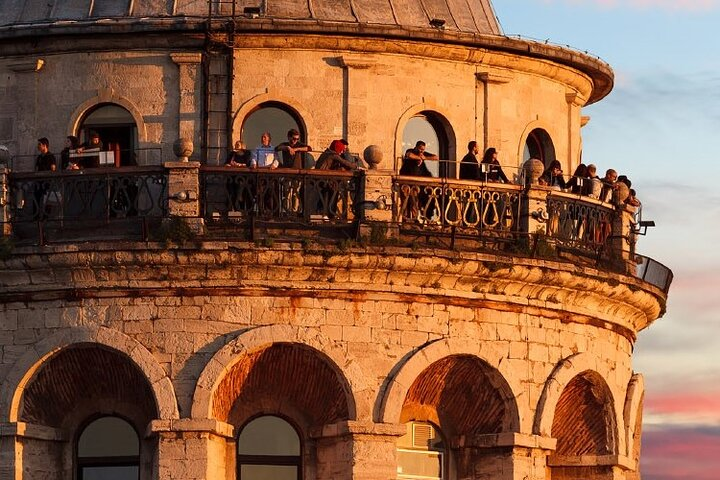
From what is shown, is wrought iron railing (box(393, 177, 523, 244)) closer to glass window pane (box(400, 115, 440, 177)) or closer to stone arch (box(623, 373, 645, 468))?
glass window pane (box(400, 115, 440, 177))

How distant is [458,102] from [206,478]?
25.6ft

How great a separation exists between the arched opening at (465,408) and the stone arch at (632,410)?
124 inches

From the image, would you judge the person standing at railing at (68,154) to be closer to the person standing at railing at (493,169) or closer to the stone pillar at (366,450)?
the stone pillar at (366,450)

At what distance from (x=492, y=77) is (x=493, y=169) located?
77.5 inches

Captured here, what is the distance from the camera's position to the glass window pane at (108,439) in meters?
47.3

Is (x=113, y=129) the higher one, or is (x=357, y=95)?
(x=357, y=95)

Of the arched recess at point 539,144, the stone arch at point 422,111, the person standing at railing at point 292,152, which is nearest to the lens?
the person standing at railing at point 292,152

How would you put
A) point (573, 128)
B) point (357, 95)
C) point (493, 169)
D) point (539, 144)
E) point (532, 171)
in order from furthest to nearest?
point (573, 128)
point (539, 144)
point (357, 95)
point (493, 169)
point (532, 171)

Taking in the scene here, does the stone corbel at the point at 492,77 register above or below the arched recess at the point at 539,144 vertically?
above

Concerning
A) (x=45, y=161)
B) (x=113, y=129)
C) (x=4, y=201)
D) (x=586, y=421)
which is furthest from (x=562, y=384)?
(x=4, y=201)

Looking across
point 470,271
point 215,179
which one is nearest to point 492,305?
point 470,271

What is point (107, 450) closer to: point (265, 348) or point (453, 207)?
point (265, 348)

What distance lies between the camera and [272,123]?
4812 cm

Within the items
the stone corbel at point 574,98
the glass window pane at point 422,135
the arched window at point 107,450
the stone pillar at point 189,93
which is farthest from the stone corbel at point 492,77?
the arched window at point 107,450
